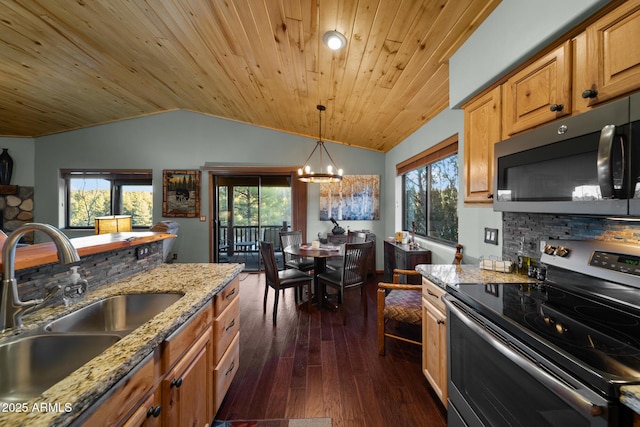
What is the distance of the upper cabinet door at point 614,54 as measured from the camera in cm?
91

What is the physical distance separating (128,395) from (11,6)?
12.0ft

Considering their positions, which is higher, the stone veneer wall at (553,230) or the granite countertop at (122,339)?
the stone veneer wall at (553,230)

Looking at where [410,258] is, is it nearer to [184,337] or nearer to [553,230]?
[553,230]

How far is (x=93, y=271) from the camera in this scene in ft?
4.89

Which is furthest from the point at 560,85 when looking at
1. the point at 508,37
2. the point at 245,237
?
the point at 245,237

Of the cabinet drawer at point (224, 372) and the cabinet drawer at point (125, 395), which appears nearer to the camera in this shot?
the cabinet drawer at point (125, 395)

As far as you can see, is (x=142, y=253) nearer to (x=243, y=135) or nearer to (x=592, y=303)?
(x=592, y=303)

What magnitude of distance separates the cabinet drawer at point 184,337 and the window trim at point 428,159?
2.64 m

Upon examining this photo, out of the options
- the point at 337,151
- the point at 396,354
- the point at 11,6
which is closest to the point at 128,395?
the point at 396,354

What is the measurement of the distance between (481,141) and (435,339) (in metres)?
1.36

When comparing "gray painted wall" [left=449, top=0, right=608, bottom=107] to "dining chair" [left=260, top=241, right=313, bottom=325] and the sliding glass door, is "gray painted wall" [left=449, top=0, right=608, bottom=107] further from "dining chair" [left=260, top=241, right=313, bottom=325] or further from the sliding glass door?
the sliding glass door

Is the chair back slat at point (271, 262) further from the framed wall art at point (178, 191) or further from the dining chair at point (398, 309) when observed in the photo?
the framed wall art at point (178, 191)

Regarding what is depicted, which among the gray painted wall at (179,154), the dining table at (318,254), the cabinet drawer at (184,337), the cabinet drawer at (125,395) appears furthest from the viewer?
the gray painted wall at (179,154)

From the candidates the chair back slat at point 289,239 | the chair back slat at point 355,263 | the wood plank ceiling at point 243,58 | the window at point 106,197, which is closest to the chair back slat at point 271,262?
the chair back slat at point 355,263
